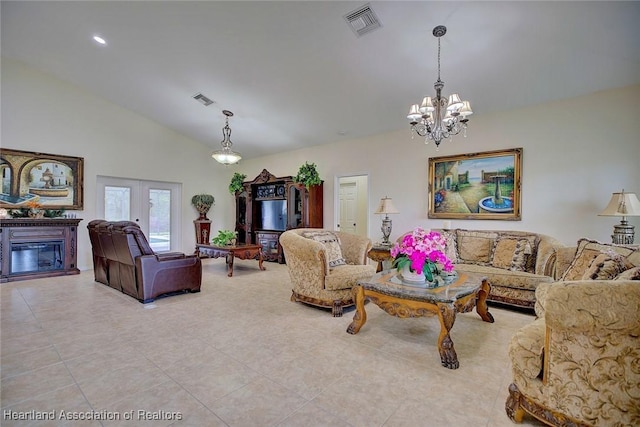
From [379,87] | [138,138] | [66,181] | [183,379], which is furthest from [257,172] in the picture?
[183,379]

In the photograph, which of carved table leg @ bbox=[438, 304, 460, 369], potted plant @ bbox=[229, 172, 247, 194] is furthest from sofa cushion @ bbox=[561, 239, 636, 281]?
potted plant @ bbox=[229, 172, 247, 194]

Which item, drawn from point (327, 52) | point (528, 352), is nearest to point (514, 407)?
point (528, 352)

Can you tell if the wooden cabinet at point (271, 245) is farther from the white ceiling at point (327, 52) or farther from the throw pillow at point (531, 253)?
the throw pillow at point (531, 253)

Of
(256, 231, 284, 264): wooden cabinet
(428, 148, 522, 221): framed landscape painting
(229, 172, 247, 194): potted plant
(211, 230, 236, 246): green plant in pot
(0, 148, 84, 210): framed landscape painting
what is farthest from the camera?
(229, 172, 247, 194): potted plant

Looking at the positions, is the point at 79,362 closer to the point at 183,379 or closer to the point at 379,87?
the point at 183,379

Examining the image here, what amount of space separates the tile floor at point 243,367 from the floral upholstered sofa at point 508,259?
27cm

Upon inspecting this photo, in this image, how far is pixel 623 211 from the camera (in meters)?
3.12

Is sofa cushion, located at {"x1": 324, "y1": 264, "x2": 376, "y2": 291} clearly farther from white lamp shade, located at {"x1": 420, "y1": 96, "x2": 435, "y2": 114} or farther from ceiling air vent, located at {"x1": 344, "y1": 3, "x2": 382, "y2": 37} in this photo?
ceiling air vent, located at {"x1": 344, "y1": 3, "x2": 382, "y2": 37}

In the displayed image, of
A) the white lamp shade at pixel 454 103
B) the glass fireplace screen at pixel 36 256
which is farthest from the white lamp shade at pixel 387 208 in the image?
the glass fireplace screen at pixel 36 256

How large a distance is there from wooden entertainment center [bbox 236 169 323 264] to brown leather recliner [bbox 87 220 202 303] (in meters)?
2.58

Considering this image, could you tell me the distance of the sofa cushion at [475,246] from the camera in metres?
4.03

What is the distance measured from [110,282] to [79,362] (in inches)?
99.1

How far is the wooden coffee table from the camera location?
2.24 meters

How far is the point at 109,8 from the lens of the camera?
11.6 ft
